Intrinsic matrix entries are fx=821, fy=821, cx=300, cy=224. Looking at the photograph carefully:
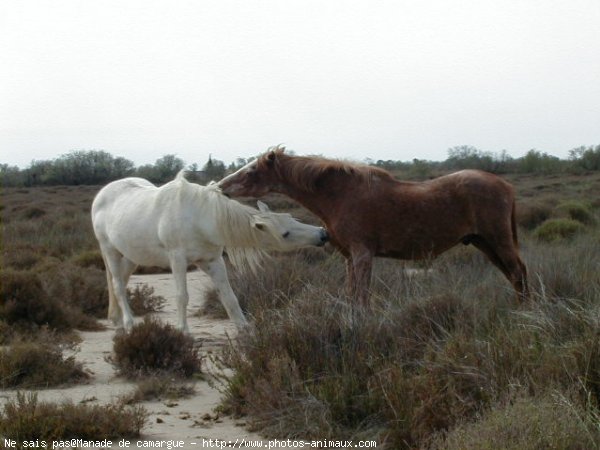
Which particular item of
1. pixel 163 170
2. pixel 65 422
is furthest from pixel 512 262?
pixel 163 170

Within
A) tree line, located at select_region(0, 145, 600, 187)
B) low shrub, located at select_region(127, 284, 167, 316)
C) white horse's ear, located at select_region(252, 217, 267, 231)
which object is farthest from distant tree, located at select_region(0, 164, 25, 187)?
white horse's ear, located at select_region(252, 217, 267, 231)

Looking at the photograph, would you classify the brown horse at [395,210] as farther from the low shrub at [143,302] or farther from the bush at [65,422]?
the low shrub at [143,302]

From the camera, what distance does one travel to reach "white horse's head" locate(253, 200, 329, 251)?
28.1 ft

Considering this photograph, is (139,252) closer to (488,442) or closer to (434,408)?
(434,408)

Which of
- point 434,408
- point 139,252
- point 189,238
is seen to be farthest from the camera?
point 139,252

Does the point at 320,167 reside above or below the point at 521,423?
above

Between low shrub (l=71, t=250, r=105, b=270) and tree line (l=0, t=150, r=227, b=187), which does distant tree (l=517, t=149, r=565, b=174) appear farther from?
low shrub (l=71, t=250, r=105, b=270)

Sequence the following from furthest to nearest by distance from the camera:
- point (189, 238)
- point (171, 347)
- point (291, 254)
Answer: point (291, 254) < point (189, 238) < point (171, 347)

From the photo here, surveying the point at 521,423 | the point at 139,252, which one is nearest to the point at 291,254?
the point at 139,252

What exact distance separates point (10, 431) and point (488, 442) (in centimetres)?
288

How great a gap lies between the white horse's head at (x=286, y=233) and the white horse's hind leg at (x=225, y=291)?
1.86ft

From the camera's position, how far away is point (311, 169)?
8258mm

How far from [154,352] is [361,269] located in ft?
6.77

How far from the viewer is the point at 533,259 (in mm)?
9734
